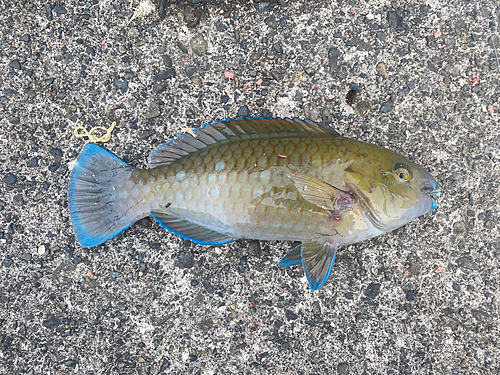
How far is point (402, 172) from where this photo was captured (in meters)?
2.35

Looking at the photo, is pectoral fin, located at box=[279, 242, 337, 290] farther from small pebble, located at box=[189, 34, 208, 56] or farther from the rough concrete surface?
small pebble, located at box=[189, 34, 208, 56]

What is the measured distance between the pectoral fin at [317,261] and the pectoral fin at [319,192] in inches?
12.8

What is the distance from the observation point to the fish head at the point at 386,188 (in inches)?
91.6

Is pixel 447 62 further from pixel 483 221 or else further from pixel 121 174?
pixel 121 174

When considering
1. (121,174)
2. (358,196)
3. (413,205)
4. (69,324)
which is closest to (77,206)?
(121,174)

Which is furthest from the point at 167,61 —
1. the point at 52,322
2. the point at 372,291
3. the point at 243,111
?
the point at 372,291

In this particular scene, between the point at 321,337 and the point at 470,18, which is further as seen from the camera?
the point at 470,18

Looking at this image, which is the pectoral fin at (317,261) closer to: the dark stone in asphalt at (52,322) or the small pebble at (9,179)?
the dark stone in asphalt at (52,322)

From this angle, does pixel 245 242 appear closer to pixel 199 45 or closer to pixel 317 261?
pixel 317 261

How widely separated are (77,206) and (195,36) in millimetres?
1604

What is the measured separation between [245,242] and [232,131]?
0.86 metres

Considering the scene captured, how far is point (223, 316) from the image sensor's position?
105 inches

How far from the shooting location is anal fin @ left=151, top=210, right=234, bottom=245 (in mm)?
2508

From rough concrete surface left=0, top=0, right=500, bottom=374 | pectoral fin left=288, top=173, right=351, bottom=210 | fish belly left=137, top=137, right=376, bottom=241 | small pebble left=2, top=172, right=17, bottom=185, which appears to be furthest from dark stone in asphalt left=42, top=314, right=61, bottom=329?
pectoral fin left=288, top=173, right=351, bottom=210
